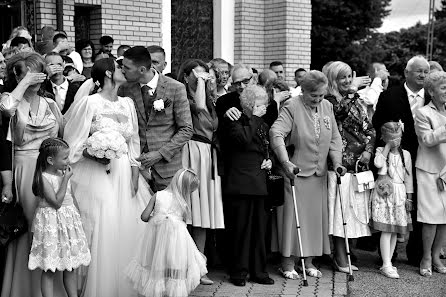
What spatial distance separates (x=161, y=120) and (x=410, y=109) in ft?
A: 10.3

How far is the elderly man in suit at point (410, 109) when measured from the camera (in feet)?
29.1

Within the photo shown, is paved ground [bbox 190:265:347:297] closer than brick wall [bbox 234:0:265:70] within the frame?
Yes

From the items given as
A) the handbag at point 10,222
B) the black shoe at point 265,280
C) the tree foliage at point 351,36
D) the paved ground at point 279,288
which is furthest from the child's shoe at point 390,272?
the tree foliage at point 351,36

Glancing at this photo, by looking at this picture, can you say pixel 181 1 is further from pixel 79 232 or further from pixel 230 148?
pixel 79 232

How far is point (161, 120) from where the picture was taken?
24.0 feet

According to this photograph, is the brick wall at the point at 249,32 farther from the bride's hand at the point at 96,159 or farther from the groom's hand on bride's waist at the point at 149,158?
the bride's hand at the point at 96,159

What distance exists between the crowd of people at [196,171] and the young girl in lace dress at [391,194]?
0.05 ft

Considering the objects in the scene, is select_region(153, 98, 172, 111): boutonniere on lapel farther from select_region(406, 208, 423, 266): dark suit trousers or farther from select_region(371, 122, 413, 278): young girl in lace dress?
select_region(406, 208, 423, 266): dark suit trousers

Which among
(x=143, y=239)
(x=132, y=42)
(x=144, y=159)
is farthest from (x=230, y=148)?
(x=132, y=42)

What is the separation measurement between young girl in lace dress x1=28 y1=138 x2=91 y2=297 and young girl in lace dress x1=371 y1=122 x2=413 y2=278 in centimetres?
350

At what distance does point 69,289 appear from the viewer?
6.47m

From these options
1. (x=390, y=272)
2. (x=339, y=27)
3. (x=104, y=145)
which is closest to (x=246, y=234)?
(x=390, y=272)

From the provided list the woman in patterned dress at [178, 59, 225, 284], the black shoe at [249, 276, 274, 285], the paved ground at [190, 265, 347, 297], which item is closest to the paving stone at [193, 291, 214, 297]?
the paved ground at [190, 265, 347, 297]

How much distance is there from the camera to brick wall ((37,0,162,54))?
12109 mm
